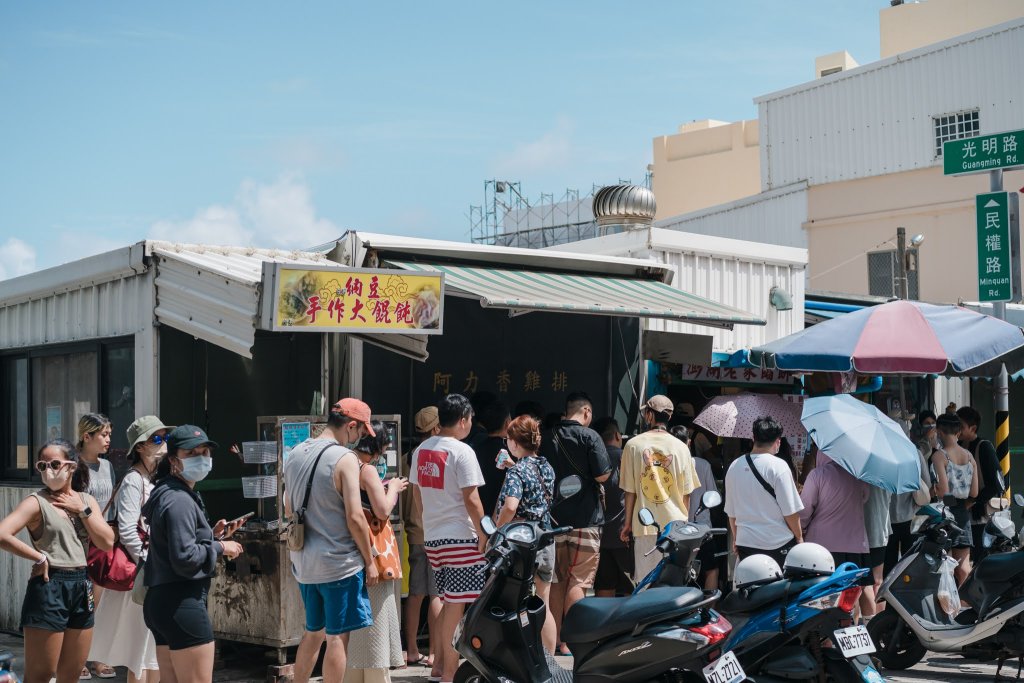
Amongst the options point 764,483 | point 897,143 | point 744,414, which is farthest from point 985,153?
point 897,143

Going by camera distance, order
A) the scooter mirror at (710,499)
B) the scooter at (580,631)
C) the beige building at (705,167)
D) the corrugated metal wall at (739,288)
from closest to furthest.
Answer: the scooter at (580,631)
the scooter mirror at (710,499)
the corrugated metal wall at (739,288)
the beige building at (705,167)

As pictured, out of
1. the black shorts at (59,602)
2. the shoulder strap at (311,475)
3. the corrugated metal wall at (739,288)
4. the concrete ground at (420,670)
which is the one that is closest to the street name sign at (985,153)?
the corrugated metal wall at (739,288)

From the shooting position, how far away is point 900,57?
22.9m

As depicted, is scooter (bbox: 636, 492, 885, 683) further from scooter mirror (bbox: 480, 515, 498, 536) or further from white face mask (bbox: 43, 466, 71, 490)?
white face mask (bbox: 43, 466, 71, 490)

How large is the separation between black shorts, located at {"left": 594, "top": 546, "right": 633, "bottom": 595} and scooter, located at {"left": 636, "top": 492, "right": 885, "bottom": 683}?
3152 mm

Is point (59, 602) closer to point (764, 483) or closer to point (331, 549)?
point (331, 549)

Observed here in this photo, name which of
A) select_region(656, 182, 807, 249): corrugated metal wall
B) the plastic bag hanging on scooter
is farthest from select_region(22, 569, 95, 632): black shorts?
select_region(656, 182, 807, 249): corrugated metal wall

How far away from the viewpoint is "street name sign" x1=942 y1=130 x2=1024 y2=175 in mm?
10875

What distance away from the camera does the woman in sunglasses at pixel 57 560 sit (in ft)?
19.2

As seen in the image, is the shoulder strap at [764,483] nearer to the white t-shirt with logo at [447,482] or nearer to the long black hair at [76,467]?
the white t-shirt with logo at [447,482]

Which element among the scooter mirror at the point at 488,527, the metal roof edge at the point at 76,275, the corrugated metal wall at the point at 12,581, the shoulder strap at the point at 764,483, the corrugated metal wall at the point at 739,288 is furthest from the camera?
the corrugated metal wall at the point at 739,288

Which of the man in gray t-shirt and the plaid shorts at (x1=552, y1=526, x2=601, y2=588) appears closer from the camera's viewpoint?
the man in gray t-shirt

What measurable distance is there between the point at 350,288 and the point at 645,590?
282cm

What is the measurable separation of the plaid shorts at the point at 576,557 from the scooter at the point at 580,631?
200 cm
